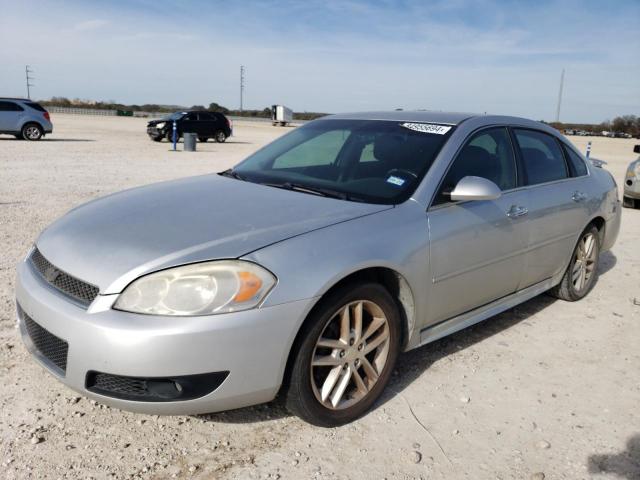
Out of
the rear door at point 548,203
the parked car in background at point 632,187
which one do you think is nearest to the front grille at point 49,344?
the rear door at point 548,203

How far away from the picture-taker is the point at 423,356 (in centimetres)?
372

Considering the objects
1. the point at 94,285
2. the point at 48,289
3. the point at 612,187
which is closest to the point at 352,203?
the point at 94,285

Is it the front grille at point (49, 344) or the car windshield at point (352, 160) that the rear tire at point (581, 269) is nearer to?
the car windshield at point (352, 160)

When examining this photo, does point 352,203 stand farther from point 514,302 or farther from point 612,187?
point 612,187

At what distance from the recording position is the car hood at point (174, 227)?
246cm

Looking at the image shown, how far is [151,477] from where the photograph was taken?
7.89ft

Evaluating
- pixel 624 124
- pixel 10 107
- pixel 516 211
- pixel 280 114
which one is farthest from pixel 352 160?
pixel 624 124

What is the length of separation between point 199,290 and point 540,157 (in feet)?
9.87

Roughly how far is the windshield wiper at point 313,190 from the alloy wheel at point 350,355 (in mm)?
700

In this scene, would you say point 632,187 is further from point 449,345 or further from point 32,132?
point 32,132

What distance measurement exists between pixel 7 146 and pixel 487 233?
18533 millimetres

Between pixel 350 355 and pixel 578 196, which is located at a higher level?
pixel 578 196

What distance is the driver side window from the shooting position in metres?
3.39

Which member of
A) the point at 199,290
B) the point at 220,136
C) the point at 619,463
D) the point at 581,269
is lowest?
the point at 619,463
